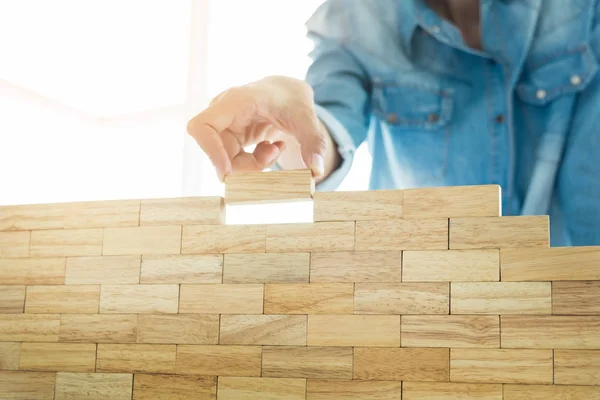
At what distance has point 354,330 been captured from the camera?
3.34 ft

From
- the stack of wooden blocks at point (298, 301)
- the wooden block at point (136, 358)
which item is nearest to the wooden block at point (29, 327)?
the stack of wooden blocks at point (298, 301)

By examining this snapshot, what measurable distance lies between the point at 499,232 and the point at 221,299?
1.42 feet

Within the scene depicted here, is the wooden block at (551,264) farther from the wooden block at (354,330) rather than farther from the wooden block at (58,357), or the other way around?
the wooden block at (58,357)

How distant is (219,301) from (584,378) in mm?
534

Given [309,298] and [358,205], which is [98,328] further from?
[358,205]

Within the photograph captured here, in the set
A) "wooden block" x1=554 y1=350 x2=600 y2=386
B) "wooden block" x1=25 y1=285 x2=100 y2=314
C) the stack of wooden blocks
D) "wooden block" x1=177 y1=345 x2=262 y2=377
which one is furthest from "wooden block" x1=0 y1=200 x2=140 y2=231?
"wooden block" x1=554 y1=350 x2=600 y2=386

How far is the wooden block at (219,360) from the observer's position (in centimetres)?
105

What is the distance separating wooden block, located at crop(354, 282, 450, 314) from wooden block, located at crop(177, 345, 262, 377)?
0.18 meters

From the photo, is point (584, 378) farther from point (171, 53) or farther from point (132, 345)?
point (171, 53)

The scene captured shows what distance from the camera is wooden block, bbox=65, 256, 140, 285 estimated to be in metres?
1.15

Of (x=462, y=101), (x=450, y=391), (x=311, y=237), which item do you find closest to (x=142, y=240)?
(x=311, y=237)

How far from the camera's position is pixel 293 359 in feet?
3.40

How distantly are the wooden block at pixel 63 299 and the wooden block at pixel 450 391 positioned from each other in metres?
0.53

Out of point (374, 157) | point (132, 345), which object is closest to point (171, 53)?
point (374, 157)
